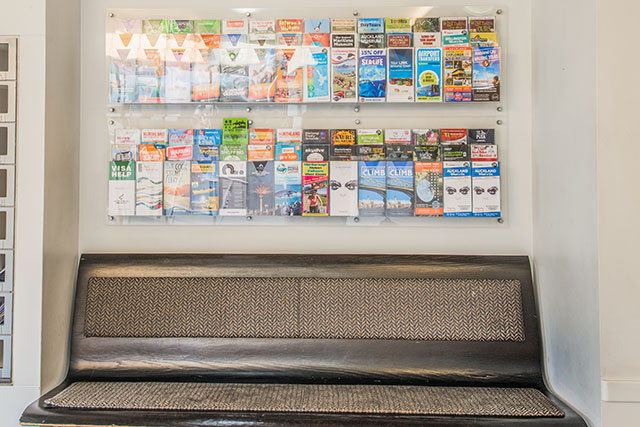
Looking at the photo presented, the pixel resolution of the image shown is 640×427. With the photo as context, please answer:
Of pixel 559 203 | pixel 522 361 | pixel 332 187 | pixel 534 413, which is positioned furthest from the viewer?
pixel 332 187

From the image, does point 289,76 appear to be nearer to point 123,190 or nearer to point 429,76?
point 429,76

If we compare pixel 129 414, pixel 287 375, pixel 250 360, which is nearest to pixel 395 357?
pixel 287 375

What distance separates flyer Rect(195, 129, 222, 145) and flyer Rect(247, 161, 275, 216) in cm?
17

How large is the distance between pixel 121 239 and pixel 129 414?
2.59ft

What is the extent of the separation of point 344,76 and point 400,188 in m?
0.52

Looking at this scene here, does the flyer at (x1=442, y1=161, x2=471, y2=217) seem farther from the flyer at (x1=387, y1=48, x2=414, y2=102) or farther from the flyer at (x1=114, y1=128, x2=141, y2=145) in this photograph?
the flyer at (x1=114, y1=128, x2=141, y2=145)

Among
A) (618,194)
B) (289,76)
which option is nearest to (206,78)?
(289,76)

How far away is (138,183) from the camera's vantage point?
2123 millimetres

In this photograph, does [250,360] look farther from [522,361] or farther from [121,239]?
[522,361]

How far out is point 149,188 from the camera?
83.4 inches

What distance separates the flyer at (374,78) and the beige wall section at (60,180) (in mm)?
1212

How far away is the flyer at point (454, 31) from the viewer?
6.86ft

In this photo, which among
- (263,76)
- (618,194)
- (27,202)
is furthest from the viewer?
(263,76)

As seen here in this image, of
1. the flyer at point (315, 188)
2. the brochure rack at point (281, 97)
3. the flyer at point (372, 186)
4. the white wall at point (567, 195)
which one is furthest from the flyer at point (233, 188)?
the white wall at point (567, 195)
